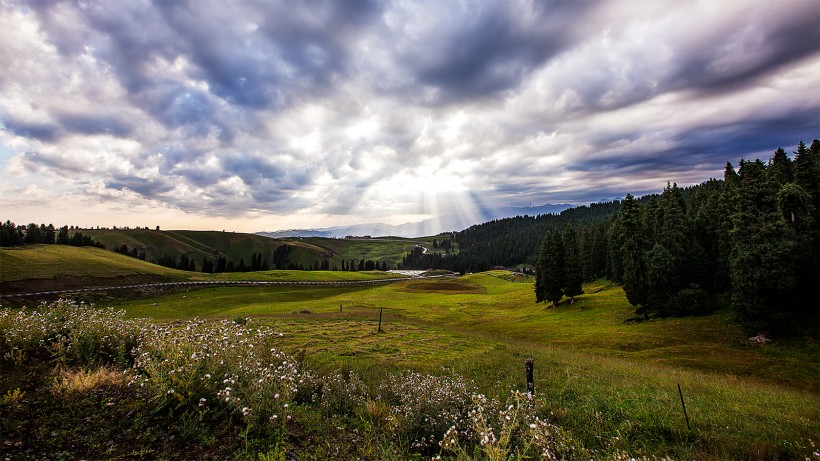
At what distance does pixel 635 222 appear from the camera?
51031 mm

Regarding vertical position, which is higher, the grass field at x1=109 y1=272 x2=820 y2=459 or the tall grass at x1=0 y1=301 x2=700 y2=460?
the tall grass at x1=0 y1=301 x2=700 y2=460

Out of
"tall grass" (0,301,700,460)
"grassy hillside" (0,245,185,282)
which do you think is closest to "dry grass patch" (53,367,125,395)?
"tall grass" (0,301,700,460)

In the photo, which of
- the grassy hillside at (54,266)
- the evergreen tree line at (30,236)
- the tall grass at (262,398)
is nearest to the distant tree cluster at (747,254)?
the tall grass at (262,398)

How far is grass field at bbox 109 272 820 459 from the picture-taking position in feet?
31.9

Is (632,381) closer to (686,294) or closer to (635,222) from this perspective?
(686,294)

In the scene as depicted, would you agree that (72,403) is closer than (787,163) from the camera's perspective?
Yes

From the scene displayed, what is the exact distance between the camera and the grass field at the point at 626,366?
973cm

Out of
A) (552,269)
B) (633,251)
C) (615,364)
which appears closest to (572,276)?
(552,269)

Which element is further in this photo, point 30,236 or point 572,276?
point 30,236

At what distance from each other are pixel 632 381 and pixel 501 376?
265 inches

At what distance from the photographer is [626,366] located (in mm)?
22031

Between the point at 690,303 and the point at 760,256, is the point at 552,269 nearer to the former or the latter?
the point at 690,303

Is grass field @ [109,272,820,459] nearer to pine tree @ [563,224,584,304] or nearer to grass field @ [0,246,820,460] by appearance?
grass field @ [0,246,820,460]

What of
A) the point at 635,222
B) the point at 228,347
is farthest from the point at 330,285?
the point at 228,347
